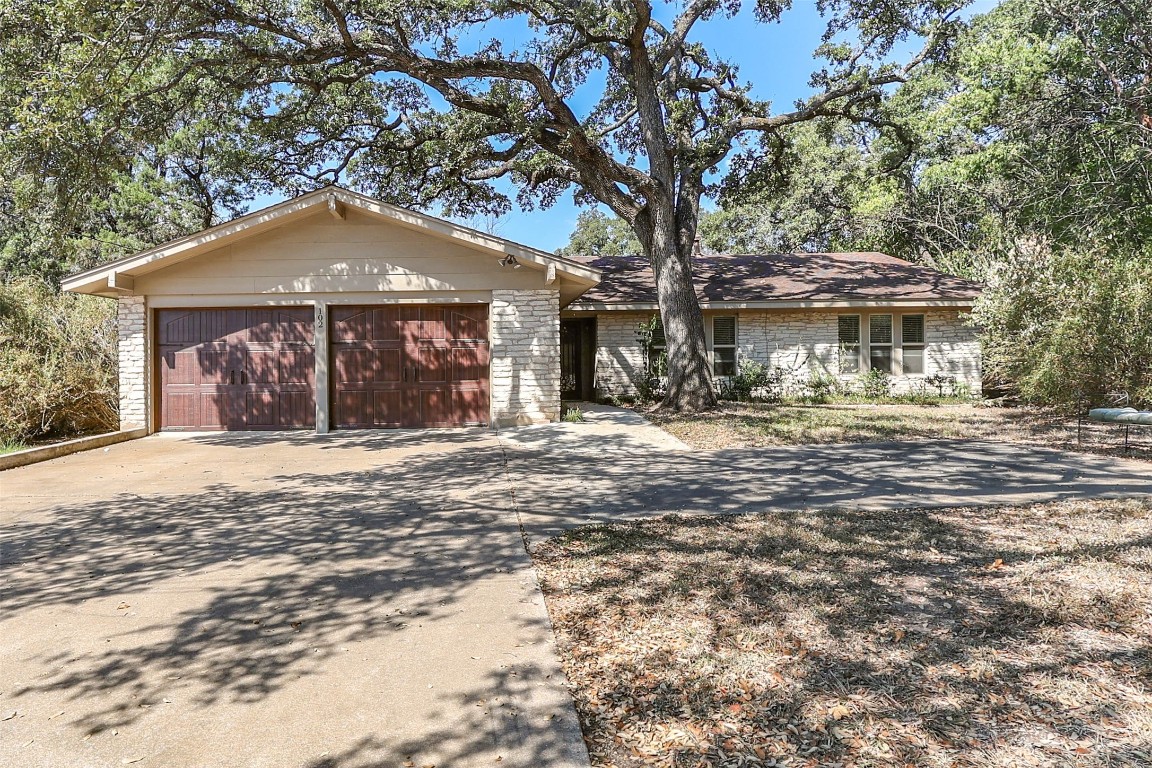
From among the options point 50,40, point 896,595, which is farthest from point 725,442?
point 50,40

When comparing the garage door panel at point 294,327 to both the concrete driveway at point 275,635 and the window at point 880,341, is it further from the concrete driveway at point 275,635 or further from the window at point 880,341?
the window at point 880,341

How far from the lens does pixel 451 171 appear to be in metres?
14.5

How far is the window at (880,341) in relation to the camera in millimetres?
16188

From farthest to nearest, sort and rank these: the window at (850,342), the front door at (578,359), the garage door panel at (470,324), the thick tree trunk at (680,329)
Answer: the front door at (578,359), the window at (850,342), the thick tree trunk at (680,329), the garage door panel at (470,324)

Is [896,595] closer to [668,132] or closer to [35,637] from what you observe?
[35,637]

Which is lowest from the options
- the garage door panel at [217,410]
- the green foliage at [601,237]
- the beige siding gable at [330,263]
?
the garage door panel at [217,410]

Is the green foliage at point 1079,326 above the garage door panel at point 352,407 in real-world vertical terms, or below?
above

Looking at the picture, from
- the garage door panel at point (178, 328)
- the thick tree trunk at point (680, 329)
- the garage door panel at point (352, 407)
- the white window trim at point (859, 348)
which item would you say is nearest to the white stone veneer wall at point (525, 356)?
the garage door panel at point (352, 407)

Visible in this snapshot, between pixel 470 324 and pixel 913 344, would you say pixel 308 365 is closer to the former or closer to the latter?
pixel 470 324

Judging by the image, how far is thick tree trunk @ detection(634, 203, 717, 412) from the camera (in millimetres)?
12812

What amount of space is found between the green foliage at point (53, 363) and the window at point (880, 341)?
16.2 metres

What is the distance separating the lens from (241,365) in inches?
451

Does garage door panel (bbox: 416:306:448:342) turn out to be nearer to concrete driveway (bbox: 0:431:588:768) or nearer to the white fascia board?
the white fascia board

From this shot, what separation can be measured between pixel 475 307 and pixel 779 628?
9272 millimetres
